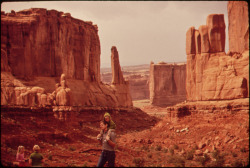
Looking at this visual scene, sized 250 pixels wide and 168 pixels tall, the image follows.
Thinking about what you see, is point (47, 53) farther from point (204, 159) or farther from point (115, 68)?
point (204, 159)

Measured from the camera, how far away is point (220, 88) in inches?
1481

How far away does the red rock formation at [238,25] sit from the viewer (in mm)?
36656

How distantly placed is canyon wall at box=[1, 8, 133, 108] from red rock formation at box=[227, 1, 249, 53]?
66.7 feet

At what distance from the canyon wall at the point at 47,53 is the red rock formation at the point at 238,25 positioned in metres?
20.3

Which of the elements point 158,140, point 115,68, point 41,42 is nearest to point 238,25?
point 158,140

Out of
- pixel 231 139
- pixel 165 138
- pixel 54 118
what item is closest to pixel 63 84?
pixel 54 118

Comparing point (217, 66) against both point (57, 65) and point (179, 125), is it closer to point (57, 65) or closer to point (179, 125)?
point (179, 125)

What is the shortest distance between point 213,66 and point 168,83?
5425 cm

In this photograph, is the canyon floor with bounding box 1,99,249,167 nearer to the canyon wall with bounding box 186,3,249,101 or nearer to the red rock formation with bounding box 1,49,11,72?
the canyon wall with bounding box 186,3,249,101

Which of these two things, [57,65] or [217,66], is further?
[57,65]

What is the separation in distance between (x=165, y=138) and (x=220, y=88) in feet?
20.4

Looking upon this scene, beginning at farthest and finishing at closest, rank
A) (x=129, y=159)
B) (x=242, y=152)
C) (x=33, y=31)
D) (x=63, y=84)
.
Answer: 1. (x=33, y=31)
2. (x=63, y=84)
3. (x=242, y=152)
4. (x=129, y=159)

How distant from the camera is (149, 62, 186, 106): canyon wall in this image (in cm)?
9338

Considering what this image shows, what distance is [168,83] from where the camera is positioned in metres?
93.4
